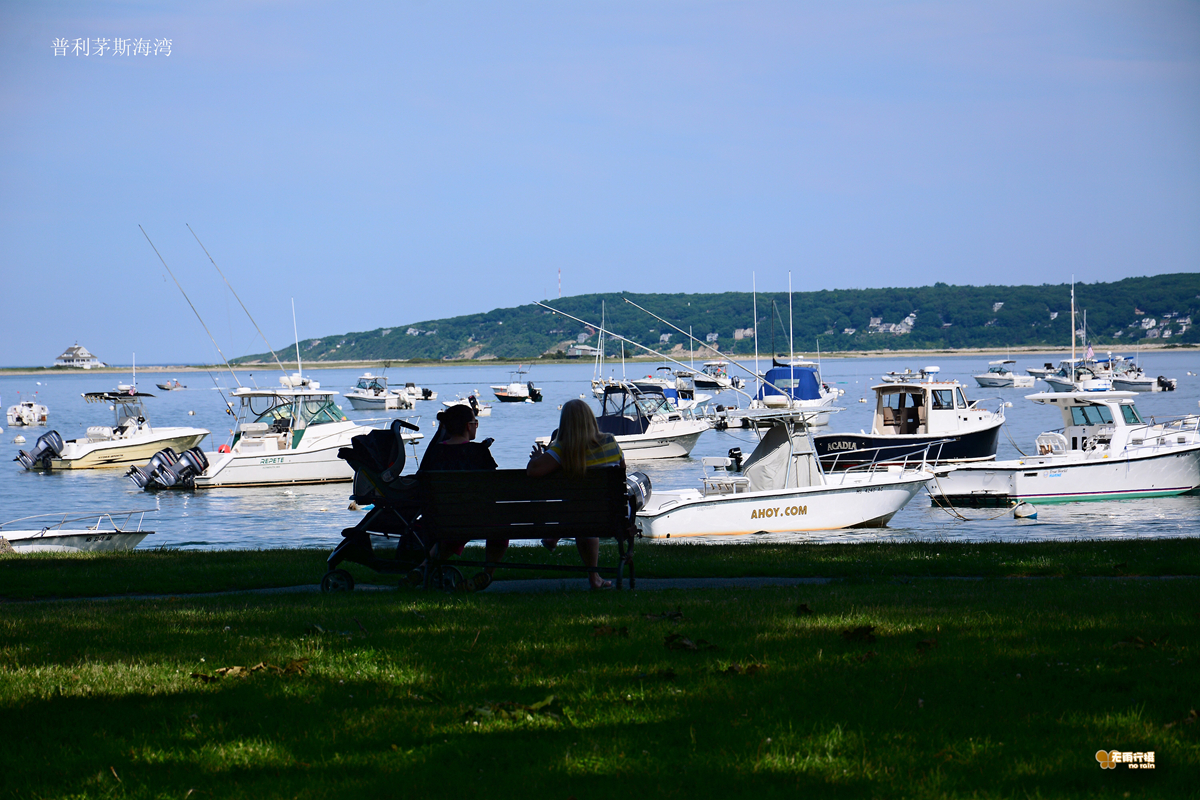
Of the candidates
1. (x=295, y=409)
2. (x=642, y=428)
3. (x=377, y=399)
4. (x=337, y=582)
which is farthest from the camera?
(x=377, y=399)

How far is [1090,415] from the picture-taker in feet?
95.7

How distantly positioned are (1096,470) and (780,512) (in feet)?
42.2

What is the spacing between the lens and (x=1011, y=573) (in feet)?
31.3

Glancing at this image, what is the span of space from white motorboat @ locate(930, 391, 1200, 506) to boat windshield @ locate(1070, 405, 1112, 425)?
0.02m

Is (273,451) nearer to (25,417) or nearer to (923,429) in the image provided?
(923,429)

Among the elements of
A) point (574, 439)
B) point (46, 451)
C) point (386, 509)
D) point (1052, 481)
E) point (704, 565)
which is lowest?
point (1052, 481)

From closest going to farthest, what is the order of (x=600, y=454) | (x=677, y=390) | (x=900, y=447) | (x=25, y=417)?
1. (x=600, y=454)
2. (x=900, y=447)
3. (x=677, y=390)
4. (x=25, y=417)

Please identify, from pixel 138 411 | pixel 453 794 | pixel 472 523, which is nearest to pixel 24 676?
pixel 453 794

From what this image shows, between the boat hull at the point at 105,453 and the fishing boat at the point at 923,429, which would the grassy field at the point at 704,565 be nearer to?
the fishing boat at the point at 923,429

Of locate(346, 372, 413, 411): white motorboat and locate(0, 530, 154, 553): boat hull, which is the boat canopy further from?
locate(346, 372, 413, 411): white motorboat

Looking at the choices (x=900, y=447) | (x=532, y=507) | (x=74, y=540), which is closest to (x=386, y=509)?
(x=532, y=507)

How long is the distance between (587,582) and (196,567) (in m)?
4.17

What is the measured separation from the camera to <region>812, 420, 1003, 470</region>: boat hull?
30.2m

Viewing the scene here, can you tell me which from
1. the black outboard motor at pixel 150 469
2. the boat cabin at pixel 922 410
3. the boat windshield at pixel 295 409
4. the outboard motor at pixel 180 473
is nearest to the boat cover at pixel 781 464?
the boat cabin at pixel 922 410
